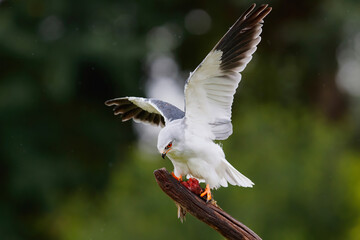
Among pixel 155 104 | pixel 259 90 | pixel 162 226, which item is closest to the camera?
pixel 155 104

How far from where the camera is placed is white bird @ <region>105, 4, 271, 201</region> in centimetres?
554

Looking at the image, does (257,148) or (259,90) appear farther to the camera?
(259,90)

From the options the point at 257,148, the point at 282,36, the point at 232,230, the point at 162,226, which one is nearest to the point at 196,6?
the point at 282,36

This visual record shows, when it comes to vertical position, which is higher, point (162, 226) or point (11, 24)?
point (11, 24)

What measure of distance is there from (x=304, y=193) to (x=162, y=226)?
246cm

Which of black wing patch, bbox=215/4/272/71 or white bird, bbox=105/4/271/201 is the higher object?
black wing patch, bbox=215/4/272/71

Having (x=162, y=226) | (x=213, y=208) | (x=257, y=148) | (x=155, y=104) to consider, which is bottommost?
(x=162, y=226)

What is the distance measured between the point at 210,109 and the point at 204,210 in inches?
37.1

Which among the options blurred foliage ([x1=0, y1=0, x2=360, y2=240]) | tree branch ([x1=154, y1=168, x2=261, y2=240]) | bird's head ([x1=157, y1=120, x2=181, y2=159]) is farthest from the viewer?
blurred foliage ([x1=0, y1=0, x2=360, y2=240])

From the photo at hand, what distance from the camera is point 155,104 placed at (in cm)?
623

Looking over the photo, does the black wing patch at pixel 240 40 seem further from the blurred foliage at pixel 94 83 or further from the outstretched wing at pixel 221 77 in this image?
the blurred foliage at pixel 94 83

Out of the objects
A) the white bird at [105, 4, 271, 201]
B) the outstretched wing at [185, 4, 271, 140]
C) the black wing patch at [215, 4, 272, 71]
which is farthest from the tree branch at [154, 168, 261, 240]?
the black wing patch at [215, 4, 272, 71]

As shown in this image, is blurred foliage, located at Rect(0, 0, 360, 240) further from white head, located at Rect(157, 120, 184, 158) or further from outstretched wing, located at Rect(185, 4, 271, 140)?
white head, located at Rect(157, 120, 184, 158)

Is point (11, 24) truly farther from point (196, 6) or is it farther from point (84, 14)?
point (196, 6)
